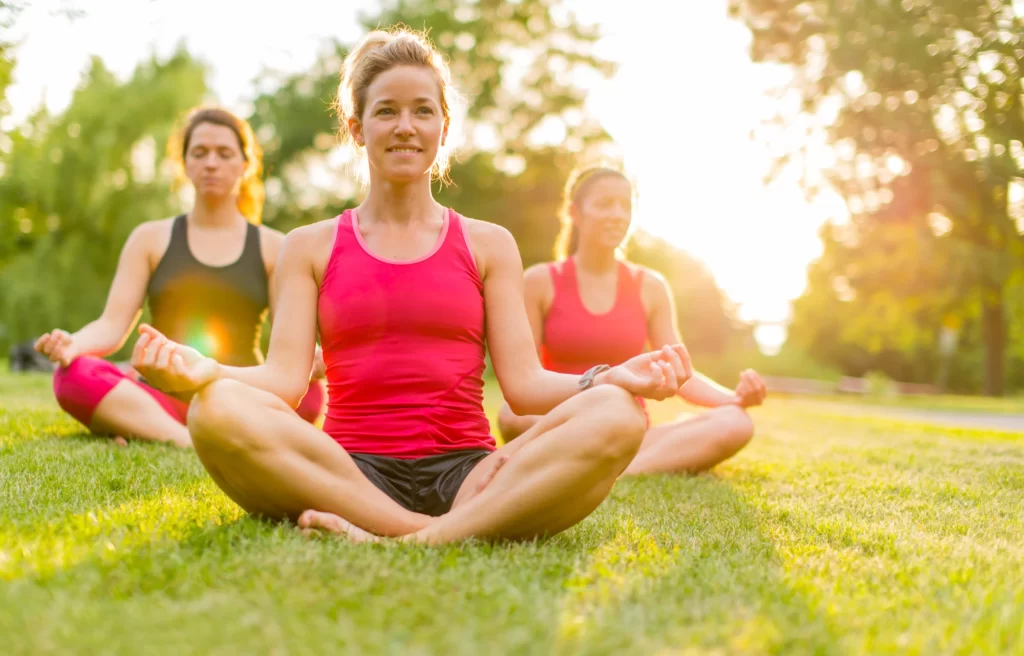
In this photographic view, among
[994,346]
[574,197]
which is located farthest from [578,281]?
[994,346]

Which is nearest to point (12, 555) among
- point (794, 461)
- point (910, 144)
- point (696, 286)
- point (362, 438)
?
point (362, 438)

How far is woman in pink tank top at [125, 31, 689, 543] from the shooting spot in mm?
2684

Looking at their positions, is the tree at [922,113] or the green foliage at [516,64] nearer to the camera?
the tree at [922,113]

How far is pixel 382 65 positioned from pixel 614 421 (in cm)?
154

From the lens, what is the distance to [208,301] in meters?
5.44

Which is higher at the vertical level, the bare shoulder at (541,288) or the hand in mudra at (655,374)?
the bare shoulder at (541,288)

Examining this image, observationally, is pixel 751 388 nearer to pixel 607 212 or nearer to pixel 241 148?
pixel 607 212

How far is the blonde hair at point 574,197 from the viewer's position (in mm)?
5695

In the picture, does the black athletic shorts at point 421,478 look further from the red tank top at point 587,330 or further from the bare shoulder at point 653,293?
the bare shoulder at point 653,293

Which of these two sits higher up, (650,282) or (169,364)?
(650,282)

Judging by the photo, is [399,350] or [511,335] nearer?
[399,350]

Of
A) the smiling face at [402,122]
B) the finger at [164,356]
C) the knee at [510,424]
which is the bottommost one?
the knee at [510,424]

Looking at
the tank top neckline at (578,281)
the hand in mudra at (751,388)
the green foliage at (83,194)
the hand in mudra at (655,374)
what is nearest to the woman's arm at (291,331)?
the hand in mudra at (655,374)

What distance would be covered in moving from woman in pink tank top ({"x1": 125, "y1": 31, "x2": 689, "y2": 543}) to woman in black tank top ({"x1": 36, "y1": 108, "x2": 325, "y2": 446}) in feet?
7.50
